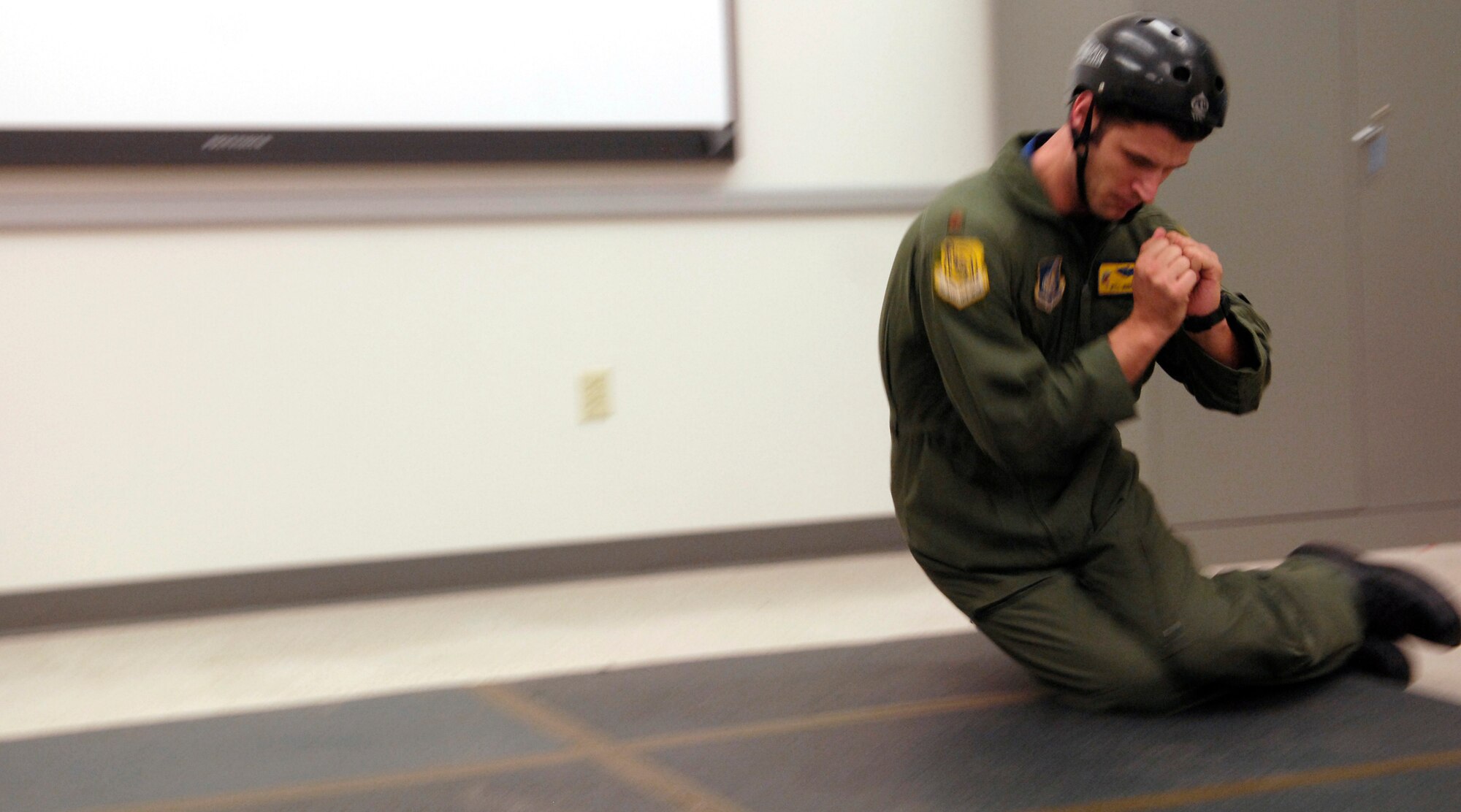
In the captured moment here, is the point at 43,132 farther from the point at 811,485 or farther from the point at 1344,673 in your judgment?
the point at 1344,673

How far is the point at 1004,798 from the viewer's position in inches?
50.7

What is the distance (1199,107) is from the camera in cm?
144

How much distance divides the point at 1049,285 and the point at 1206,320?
0.66 feet

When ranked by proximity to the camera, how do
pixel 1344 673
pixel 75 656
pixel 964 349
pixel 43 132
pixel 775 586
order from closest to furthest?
pixel 964 349, pixel 1344 673, pixel 75 656, pixel 43 132, pixel 775 586

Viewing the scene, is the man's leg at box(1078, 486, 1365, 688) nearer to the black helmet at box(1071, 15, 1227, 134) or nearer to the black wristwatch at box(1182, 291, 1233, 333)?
the black wristwatch at box(1182, 291, 1233, 333)

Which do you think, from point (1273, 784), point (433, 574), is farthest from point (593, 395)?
point (1273, 784)

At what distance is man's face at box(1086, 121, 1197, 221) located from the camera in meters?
1.47

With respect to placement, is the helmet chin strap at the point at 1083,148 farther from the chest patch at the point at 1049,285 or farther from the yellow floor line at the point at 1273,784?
the yellow floor line at the point at 1273,784

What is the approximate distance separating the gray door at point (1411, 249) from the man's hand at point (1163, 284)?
4.86ft

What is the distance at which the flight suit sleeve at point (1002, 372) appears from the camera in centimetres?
147

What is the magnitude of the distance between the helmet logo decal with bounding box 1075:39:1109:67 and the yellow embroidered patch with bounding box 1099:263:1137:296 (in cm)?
27

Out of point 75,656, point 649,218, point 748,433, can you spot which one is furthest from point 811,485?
point 75,656

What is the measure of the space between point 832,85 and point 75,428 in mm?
1772

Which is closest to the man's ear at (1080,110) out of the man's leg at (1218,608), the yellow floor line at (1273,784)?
the man's leg at (1218,608)
